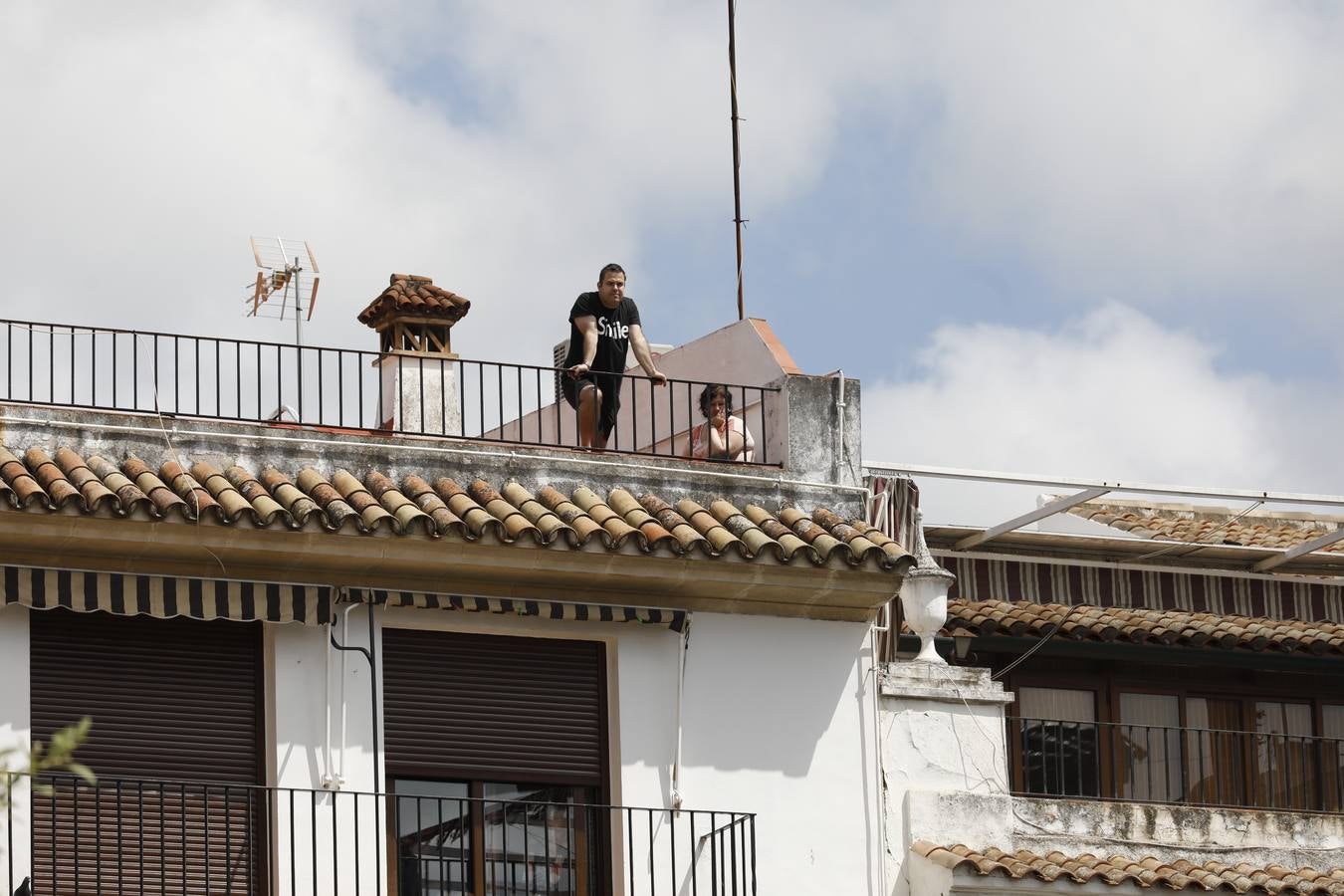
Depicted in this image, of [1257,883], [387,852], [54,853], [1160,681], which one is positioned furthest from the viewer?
[1160,681]

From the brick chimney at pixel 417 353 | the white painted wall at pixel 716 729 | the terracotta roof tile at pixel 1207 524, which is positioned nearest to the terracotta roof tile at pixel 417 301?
the brick chimney at pixel 417 353

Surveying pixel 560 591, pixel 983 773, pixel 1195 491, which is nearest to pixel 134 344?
pixel 560 591

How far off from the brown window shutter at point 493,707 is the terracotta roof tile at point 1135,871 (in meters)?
2.16

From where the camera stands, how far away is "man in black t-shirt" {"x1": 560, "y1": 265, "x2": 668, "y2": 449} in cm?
1638

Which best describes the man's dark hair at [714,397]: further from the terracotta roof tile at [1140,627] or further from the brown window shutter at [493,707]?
the terracotta roof tile at [1140,627]

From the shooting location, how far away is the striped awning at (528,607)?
580 inches

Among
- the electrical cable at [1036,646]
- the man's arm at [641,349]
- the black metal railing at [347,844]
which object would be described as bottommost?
the black metal railing at [347,844]

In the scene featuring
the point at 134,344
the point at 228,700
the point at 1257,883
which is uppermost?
the point at 134,344

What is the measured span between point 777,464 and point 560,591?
6.11 ft

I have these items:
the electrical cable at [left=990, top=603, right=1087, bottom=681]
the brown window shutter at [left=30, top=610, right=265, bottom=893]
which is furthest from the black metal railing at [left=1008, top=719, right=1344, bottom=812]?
the brown window shutter at [left=30, top=610, right=265, bottom=893]

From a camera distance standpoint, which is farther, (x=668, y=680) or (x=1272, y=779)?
(x=1272, y=779)

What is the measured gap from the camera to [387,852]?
577 inches

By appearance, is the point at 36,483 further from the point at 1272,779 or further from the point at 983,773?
the point at 1272,779

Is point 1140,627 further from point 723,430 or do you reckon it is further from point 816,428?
point 723,430
